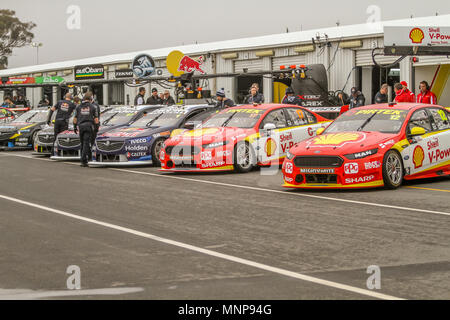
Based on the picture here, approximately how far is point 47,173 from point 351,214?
27.1 feet

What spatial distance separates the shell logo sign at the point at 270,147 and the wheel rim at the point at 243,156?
0.44 metres

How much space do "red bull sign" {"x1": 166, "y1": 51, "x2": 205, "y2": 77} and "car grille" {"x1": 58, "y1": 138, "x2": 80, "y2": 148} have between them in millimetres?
5289

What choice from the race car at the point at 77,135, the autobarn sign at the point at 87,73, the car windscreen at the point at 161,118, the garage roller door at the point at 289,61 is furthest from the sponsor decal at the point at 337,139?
the autobarn sign at the point at 87,73

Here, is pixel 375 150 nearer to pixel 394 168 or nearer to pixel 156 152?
pixel 394 168

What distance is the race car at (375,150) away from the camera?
39.6 ft

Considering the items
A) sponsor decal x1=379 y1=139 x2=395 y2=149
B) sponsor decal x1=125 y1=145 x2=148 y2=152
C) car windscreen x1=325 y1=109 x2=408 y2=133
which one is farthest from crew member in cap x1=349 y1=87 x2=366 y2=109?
sponsor decal x1=379 y1=139 x2=395 y2=149

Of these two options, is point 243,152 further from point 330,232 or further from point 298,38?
point 298,38

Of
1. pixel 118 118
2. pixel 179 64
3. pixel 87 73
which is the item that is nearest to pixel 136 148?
pixel 118 118

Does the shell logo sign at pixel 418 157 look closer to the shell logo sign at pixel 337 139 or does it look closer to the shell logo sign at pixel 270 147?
the shell logo sign at pixel 337 139

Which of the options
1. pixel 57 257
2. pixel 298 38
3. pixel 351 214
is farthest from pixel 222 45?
pixel 57 257

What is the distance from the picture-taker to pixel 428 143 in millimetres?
13047

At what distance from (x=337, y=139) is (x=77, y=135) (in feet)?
29.3

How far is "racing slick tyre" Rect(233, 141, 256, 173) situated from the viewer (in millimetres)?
15453

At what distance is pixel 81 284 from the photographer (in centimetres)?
603
